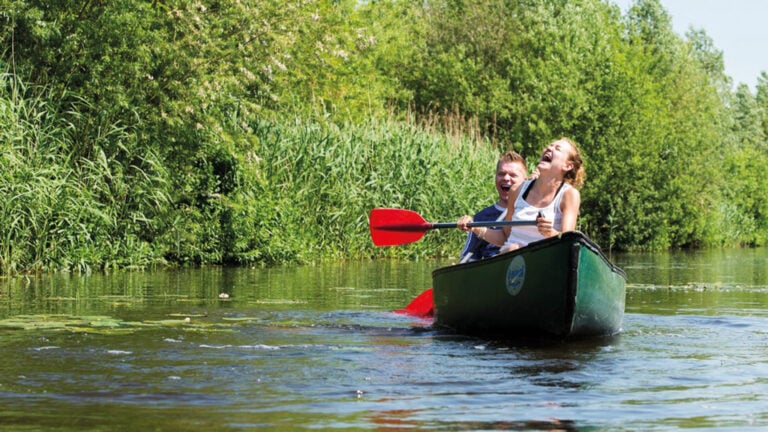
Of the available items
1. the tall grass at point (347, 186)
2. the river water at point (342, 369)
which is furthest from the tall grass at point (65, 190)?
the river water at point (342, 369)

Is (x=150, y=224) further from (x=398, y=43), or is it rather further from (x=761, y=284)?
(x=398, y=43)

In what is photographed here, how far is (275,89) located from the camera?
70.3ft

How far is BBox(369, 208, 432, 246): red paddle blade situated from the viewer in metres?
9.84

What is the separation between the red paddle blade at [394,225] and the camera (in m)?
9.84

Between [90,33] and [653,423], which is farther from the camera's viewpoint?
[90,33]

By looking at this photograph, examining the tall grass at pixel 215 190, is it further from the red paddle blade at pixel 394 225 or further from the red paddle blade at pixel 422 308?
the red paddle blade at pixel 422 308

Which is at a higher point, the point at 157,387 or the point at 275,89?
the point at 275,89

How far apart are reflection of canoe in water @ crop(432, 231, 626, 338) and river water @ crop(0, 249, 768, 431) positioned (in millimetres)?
178

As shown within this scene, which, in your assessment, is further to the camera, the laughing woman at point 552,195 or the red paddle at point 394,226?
the red paddle at point 394,226

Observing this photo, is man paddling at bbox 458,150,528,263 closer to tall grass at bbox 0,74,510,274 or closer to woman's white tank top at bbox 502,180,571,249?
woman's white tank top at bbox 502,180,571,249

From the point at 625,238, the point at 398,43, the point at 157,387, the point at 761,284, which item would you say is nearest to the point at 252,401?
the point at 157,387

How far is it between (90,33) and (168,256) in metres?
3.60

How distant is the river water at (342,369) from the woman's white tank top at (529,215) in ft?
2.69

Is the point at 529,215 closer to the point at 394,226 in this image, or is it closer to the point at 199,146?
the point at 394,226
